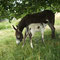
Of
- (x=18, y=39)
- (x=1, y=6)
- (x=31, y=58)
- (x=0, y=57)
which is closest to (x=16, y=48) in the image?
(x=18, y=39)

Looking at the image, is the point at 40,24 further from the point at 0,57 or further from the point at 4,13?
the point at 0,57

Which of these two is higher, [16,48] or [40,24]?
[40,24]

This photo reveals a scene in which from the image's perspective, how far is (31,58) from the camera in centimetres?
781

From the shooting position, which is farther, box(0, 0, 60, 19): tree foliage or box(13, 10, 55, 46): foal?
box(0, 0, 60, 19): tree foliage

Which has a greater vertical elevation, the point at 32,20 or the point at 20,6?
the point at 20,6

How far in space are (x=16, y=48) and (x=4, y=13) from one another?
2091 mm

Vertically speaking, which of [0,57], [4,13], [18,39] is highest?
[4,13]

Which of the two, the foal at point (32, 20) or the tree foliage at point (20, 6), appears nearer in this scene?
the foal at point (32, 20)

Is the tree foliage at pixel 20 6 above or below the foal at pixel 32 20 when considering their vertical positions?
above

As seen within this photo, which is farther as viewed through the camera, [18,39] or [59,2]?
[59,2]

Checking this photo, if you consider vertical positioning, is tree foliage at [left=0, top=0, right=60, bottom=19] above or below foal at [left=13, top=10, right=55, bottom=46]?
above

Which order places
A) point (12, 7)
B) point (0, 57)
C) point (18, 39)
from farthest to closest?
point (12, 7) → point (18, 39) → point (0, 57)

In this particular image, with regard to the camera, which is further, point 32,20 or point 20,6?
point 20,6

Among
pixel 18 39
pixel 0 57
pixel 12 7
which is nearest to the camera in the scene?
pixel 0 57
